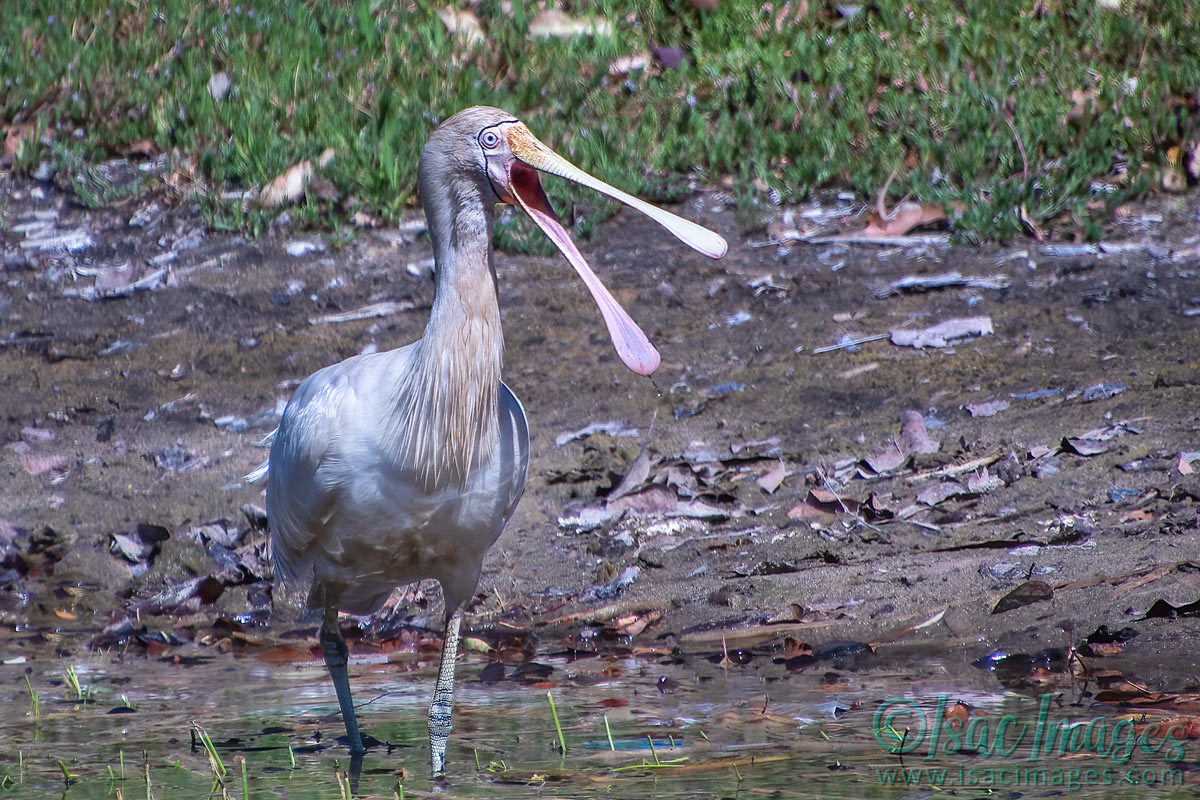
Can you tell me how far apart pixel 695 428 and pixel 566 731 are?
7.51ft

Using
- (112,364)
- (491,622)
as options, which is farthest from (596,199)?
(491,622)

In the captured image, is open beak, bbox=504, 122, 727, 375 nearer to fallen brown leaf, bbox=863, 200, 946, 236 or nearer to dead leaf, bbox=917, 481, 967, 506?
dead leaf, bbox=917, 481, 967, 506

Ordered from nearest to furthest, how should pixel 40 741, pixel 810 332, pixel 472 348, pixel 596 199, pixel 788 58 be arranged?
pixel 472 348
pixel 40 741
pixel 810 332
pixel 596 199
pixel 788 58

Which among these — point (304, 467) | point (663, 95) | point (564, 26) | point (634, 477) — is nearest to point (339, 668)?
point (304, 467)

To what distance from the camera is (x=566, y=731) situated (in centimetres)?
393

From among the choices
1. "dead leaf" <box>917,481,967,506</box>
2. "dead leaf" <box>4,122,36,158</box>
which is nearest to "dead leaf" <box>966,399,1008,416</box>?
"dead leaf" <box>917,481,967,506</box>

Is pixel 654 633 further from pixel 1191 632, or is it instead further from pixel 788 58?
pixel 788 58

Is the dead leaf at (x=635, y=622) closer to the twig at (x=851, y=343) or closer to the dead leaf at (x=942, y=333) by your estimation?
the twig at (x=851, y=343)

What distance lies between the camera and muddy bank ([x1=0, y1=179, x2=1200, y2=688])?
185 inches

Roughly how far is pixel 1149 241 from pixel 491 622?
4.08 m

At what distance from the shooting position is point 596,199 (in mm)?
7961

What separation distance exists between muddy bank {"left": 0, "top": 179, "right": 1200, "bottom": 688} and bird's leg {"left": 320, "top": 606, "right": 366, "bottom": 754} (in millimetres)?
750

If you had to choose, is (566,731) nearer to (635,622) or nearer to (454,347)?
(635,622)

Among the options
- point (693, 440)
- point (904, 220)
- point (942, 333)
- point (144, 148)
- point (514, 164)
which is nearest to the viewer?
point (514, 164)
